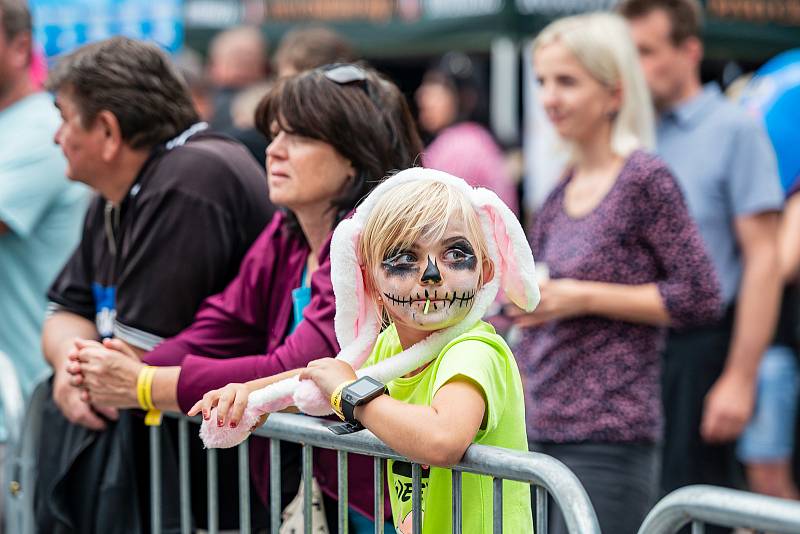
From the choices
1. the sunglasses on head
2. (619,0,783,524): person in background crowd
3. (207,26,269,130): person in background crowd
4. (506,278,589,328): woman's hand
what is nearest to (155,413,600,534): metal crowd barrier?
the sunglasses on head

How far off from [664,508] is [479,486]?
51 cm

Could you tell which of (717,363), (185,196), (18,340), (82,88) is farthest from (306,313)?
(717,363)

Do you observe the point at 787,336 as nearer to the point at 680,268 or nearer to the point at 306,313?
the point at 680,268

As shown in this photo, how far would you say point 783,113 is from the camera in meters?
5.17

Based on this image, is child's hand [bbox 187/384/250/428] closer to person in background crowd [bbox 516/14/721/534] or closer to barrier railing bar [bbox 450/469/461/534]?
barrier railing bar [bbox 450/469/461/534]

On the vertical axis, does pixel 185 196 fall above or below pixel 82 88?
below

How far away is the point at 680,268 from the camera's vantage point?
3.59 metres

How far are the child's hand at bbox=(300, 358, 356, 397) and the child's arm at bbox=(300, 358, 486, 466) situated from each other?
103 mm

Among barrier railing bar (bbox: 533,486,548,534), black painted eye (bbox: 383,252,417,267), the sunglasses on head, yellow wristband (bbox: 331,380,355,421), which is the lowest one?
barrier railing bar (bbox: 533,486,548,534)

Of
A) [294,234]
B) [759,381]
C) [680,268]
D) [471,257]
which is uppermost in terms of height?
[471,257]

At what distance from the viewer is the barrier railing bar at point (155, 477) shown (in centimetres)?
315

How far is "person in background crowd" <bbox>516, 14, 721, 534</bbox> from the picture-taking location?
140 inches

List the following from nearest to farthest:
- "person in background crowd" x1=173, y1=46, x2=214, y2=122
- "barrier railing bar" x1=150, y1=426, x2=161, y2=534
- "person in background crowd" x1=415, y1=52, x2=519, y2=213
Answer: "barrier railing bar" x1=150, y1=426, x2=161, y2=534
"person in background crowd" x1=173, y1=46, x2=214, y2=122
"person in background crowd" x1=415, y1=52, x2=519, y2=213

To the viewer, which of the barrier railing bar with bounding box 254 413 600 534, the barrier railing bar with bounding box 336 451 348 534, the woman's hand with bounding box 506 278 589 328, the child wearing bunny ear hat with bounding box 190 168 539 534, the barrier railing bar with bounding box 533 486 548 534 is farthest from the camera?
the woman's hand with bounding box 506 278 589 328
